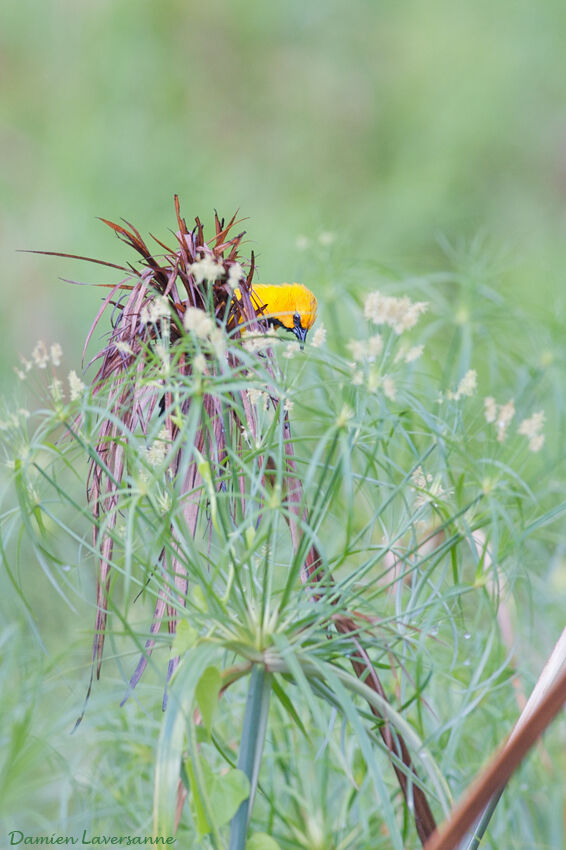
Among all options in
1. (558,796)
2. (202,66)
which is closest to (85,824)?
(558,796)

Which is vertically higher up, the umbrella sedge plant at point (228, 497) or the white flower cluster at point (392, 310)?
the white flower cluster at point (392, 310)

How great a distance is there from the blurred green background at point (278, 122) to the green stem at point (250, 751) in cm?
140

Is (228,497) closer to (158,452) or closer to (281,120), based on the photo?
(158,452)

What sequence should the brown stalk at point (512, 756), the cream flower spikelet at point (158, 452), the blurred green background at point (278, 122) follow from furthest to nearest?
the blurred green background at point (278, 122) < the cream flower spikelet at point (158, 452) < the brown stalk at point (512, 756)

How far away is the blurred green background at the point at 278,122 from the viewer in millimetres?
1737

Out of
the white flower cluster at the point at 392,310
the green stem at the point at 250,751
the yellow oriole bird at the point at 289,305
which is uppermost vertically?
the yellow oriole bird at the point at 289,305

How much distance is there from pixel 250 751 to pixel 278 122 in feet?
6.03

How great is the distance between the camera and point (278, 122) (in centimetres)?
196

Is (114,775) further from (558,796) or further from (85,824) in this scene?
(558,796)

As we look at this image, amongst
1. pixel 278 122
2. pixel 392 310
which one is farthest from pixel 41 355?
pixel 278 122

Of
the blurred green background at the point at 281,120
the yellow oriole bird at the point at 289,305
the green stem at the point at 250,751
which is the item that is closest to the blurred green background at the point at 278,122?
the blurred green background at the point at 281,120

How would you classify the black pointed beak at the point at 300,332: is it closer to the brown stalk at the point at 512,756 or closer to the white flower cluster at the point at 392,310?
the white flower cluster at the point at 392,310

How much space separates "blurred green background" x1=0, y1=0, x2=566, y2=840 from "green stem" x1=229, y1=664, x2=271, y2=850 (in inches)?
55.2

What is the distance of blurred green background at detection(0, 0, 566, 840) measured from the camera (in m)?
1.74
